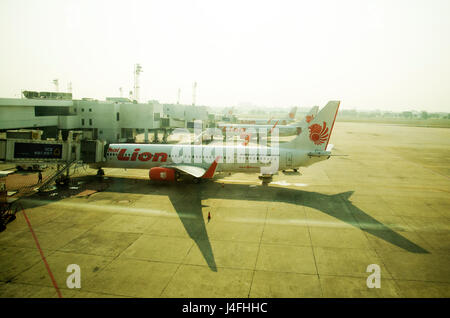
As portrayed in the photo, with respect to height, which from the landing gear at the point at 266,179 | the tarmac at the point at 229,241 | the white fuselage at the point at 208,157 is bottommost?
the tarmac at the point at 229,241

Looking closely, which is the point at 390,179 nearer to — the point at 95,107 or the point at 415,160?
the point at 415,160

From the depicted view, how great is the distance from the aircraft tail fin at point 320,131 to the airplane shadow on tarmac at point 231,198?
5.03 m

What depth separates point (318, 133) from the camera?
2869 centimetres

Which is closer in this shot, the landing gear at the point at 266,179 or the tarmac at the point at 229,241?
the tarmac at the point at 229,241

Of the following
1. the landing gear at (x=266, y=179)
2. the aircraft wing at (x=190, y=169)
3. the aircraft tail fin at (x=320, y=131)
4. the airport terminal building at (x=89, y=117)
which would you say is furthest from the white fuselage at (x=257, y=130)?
the aircraft wing at (x=190, y=169)

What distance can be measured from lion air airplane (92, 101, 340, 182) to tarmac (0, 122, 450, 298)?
2.17 meters

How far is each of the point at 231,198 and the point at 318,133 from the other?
11475 mm

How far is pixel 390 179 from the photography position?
115 feet

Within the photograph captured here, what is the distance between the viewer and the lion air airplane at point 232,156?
94.0ft

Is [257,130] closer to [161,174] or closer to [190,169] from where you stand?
[190,169]

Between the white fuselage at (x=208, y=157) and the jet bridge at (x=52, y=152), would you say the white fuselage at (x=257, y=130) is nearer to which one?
the white fuselage at (x=208, y=157)

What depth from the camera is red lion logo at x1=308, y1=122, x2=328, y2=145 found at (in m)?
28.4

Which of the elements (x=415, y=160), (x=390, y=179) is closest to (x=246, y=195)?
(x=390, y=179)

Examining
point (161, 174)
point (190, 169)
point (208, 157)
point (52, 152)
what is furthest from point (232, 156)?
point (52, 152)
